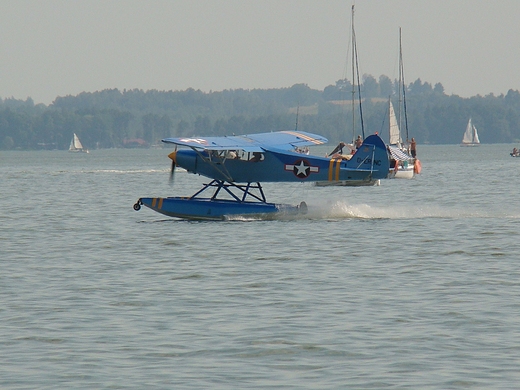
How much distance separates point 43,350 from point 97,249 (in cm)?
965

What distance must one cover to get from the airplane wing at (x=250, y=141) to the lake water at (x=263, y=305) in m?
2.00

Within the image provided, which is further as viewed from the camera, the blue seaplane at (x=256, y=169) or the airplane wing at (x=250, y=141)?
the blue seaplane at (x=256, y=169)

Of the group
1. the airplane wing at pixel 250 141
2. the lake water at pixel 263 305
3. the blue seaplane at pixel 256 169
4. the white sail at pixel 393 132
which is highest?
the white sail at pixel 393 132

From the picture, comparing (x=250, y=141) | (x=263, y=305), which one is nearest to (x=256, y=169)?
(x=250, y=141)

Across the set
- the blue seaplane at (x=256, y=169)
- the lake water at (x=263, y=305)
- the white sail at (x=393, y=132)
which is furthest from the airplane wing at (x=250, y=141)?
the white sail at (x=393, y=132)

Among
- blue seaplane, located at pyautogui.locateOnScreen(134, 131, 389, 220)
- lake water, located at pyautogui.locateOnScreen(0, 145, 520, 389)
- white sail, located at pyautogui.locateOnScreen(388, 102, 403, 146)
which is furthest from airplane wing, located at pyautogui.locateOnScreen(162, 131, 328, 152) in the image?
white sail, located at pyautogui.locateOnScreen(388, 102, 403, 146)

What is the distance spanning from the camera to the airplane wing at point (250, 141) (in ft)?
80.0

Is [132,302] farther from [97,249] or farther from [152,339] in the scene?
[97,249]

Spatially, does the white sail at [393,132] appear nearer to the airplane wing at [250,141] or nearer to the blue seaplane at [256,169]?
the airplane wing at [250,141]

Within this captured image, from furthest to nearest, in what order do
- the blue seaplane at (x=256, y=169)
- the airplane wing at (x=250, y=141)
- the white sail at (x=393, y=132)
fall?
the white sail at (x=393, y=132) → the blue seaplane at (x=256, y=169) → the airplane wing at (x=250, y=141)

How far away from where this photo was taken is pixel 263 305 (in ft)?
44.6

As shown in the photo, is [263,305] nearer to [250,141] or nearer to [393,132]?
[250,141]

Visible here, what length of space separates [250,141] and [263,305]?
43.9 feet

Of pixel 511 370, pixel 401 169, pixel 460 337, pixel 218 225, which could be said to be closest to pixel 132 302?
pixel 460 337
